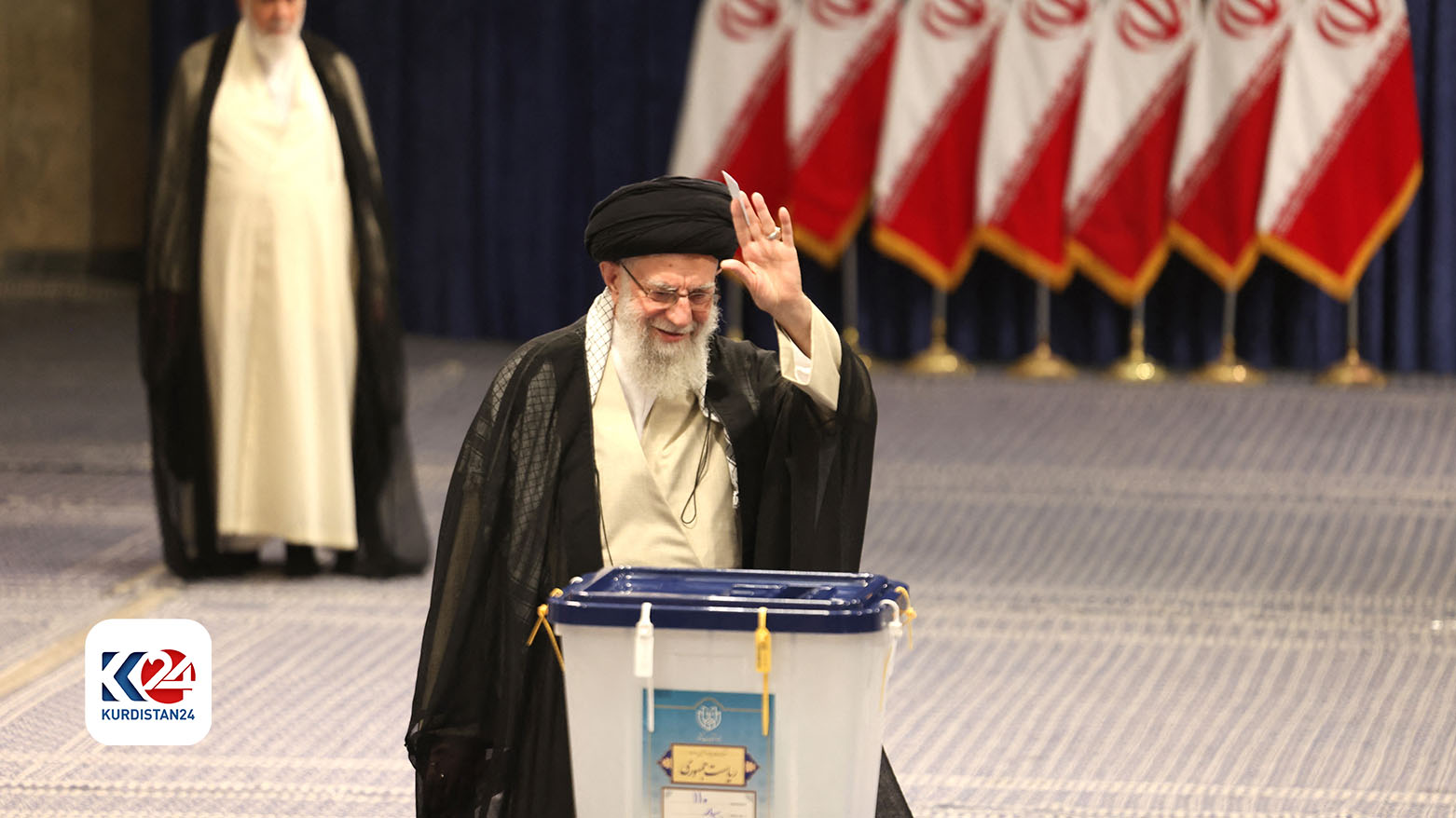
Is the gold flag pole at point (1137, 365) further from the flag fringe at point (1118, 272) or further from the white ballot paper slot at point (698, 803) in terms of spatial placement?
the white ballot paper slot at point (698, 803)

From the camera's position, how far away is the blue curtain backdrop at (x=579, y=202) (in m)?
8.67

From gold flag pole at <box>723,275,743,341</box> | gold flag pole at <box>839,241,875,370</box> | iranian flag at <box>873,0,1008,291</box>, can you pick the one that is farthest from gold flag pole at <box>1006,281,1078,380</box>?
gold flag pole at <box>723,275,743,341</box>

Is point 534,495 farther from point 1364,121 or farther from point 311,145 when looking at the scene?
point 1364,121

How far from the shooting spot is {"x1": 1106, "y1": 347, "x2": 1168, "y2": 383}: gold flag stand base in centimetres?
862

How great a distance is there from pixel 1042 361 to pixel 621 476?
6.16 m

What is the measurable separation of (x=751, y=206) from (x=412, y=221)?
750 cm

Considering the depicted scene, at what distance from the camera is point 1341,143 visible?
8.27 metres

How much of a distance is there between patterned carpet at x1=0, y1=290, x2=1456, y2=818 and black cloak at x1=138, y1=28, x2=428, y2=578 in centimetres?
16

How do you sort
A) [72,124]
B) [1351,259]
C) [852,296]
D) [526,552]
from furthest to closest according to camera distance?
[72,124], [852,296], [1351,259], [526,552]

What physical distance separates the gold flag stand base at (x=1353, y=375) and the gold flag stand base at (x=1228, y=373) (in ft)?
0.86

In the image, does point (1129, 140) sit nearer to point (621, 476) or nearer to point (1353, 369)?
point (1353, 369)

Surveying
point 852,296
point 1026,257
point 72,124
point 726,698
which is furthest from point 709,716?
point 72,124

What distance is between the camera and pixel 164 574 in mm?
5367

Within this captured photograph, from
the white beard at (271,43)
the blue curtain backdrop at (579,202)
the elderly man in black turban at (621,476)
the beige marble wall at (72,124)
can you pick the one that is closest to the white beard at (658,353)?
the elderly man in black turban at (621,476)
